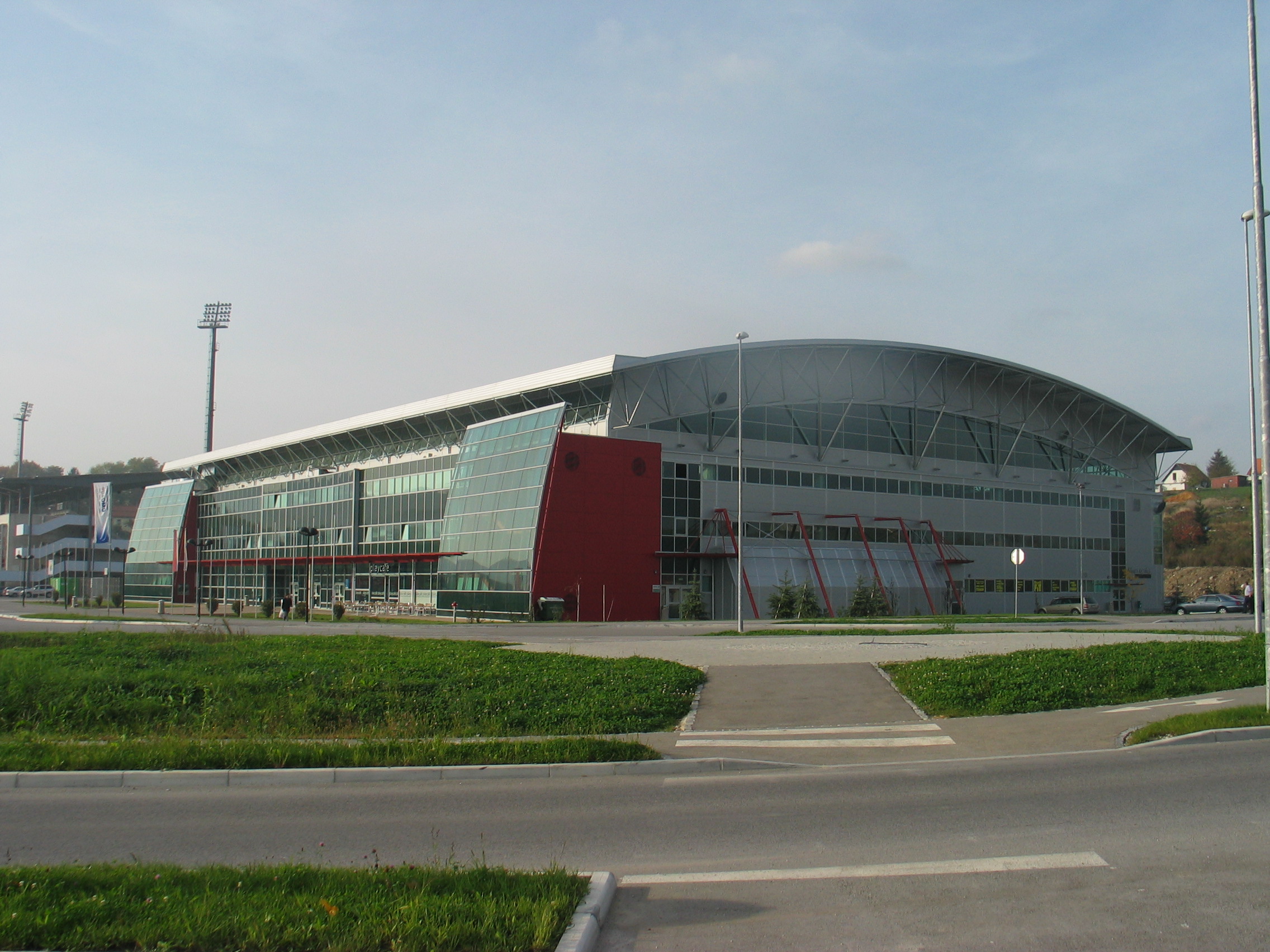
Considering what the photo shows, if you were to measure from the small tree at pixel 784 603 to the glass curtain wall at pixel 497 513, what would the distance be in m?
11.9

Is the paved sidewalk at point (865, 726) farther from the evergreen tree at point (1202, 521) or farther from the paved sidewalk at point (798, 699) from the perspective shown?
the evergreen tree at point (1202, 521)

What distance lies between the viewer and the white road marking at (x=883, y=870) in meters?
6.77

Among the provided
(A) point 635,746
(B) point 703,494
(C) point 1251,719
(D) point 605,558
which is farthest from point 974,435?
(A) point 635,746

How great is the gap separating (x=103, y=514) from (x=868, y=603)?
46.0 metres

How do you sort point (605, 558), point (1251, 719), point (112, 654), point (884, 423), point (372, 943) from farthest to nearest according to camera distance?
point (884, 423), point (605, 558), point (112, 654), point (1251, 719), point (372, 943)

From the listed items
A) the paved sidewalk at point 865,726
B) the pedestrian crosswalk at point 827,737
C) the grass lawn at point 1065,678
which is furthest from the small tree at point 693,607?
the pedestrian crosswalk at point 827,737

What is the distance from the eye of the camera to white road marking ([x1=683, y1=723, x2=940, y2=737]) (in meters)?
12.7

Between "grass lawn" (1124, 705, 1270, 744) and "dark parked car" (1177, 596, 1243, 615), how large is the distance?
48.3 m

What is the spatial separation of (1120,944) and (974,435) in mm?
60915

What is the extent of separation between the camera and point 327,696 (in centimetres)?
1424

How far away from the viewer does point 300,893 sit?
5848 mm

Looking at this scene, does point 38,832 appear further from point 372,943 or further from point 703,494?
point 703,494

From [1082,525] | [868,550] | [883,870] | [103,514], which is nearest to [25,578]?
[103,514]

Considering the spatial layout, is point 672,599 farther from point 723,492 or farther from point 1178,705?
point 1178,705
